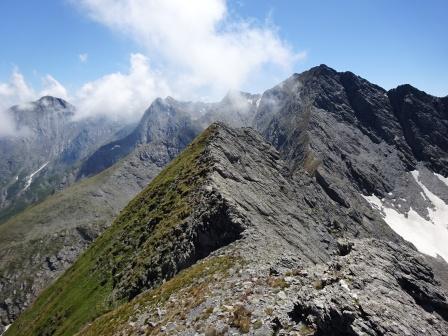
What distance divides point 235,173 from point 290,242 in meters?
17.8

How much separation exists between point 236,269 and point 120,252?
37354 millimetres

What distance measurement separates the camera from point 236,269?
1553 inches

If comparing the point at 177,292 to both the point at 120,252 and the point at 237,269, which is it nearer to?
the point at 237,269

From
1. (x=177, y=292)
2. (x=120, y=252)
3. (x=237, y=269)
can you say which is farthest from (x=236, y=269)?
(x=120, y=252)

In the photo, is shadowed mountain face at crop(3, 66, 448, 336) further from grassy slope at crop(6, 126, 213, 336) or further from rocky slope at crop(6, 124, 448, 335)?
grassy slope at crop(6, 126, 213, 336)

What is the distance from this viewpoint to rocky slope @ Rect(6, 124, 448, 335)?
84.8ft

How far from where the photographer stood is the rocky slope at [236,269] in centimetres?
2586

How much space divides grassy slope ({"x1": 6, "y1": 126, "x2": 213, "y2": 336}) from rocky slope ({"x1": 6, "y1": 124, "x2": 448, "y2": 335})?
295 millimetres

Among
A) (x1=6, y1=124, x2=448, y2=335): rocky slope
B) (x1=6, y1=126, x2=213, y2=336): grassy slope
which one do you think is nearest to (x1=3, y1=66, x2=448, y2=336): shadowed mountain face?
(x1=6, y1=124, x2=448, y2=335): rocky slope

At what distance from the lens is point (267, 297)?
29.8m

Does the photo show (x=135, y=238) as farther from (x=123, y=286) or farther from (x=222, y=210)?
(x=222, y=210)

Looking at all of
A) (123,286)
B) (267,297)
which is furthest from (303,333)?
(123,286)

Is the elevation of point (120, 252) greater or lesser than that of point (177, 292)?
greater

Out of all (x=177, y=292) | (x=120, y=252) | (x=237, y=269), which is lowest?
(x=177, y=292)
